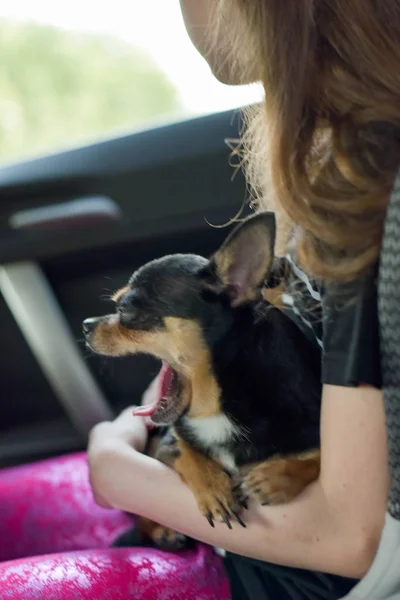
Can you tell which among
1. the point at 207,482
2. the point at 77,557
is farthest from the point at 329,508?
the point at 77,557

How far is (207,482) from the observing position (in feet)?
3.29

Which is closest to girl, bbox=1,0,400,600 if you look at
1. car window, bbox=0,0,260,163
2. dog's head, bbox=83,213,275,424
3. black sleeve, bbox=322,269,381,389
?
black sleeve, bbox=322,269,381,389

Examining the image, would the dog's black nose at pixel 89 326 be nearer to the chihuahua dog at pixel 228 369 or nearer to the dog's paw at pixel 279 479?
the chihuahua dog at pixel 228 369

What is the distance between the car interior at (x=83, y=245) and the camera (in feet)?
5.60

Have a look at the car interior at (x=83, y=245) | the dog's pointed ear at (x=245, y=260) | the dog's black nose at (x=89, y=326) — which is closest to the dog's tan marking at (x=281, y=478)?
the dog's pointed ear at (x=245, y=260)

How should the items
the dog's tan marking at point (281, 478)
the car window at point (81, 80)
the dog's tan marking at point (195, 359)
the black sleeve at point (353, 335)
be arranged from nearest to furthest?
the black sleeve at point (353, 335) < the dog's tan marking at point (281, 478) < the dog's tan marking at point (195, 359) < the car window at point (81, 80)

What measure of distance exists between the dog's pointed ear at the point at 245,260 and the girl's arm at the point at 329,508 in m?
0.22

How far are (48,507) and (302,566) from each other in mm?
623

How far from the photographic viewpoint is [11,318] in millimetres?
1756

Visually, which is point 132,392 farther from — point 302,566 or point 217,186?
point 302,566

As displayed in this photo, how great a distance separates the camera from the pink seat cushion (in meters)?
0.98

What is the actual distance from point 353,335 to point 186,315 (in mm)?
325

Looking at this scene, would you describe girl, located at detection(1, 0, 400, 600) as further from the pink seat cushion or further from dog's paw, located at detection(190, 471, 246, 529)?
the pink seat cushion

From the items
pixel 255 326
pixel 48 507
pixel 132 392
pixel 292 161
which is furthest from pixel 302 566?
pixel 132 392
